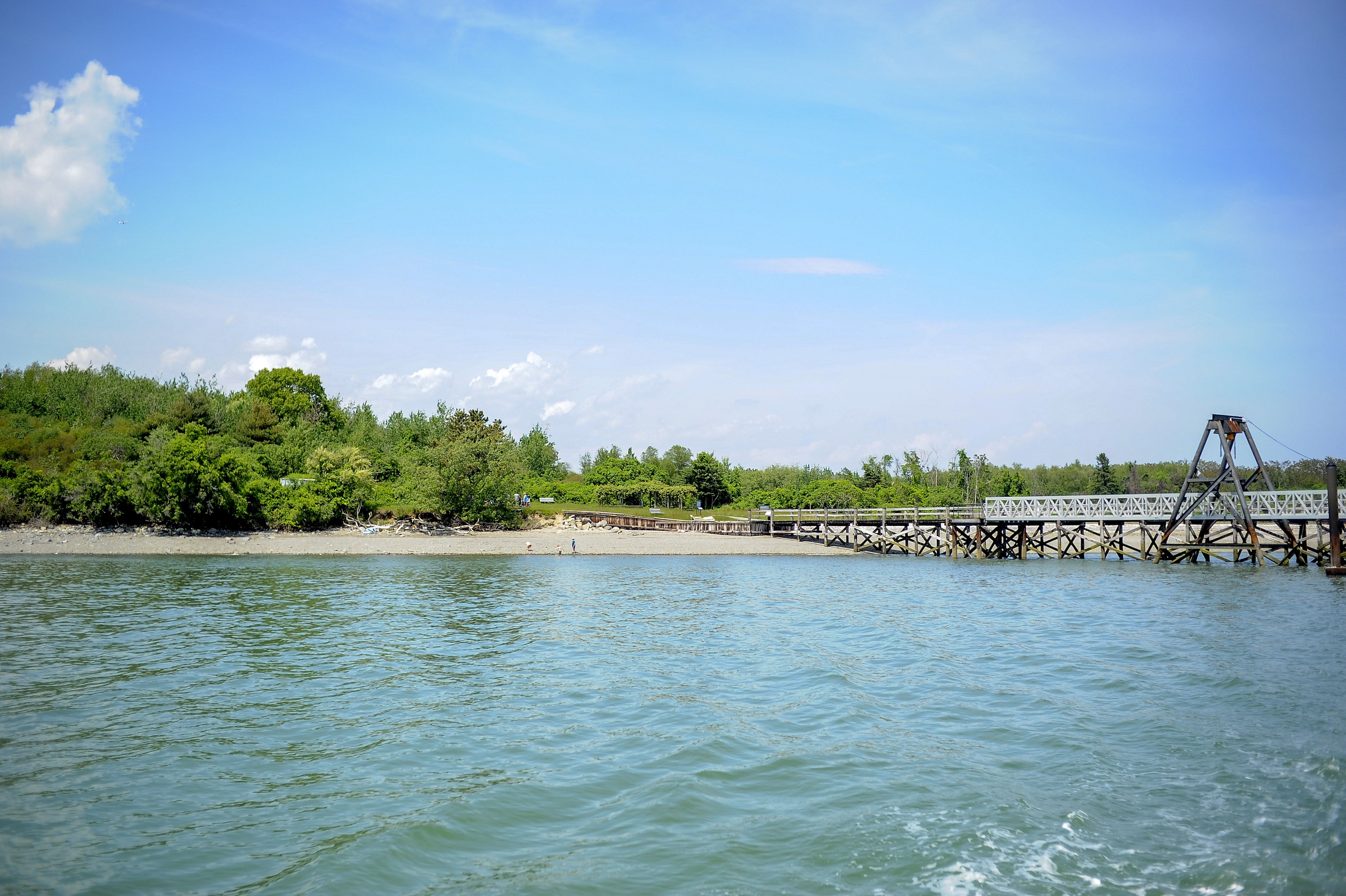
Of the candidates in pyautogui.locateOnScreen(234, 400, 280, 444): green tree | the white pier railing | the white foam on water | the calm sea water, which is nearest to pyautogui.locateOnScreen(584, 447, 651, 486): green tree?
pyautogui.locateOnScreen(234, 400, 280, 444): green tree

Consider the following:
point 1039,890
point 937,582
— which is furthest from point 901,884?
point 937,582

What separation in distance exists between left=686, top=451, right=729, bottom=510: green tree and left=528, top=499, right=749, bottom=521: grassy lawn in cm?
694

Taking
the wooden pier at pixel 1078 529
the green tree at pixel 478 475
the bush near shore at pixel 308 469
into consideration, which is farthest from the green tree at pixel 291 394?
the wooden pier at pixel 1078 529

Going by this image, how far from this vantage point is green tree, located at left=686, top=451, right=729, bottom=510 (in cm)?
9612

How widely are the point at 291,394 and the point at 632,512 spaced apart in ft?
138

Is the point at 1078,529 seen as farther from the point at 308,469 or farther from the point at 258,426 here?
the point at 258,426

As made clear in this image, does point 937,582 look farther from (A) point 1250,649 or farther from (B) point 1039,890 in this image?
(B) point 1039,890

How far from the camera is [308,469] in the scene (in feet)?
200

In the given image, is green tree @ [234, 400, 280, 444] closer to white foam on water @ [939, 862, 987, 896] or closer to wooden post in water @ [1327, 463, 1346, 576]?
white foam on water @ [939, 862, 987, 896]

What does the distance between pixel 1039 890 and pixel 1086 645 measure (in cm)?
1301

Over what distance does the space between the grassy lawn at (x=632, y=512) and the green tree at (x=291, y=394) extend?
98.6 feet

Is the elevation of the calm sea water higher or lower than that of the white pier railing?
lower

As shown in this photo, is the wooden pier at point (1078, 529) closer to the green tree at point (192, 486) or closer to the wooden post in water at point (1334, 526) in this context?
the wooden post in water at point (1334, 526)

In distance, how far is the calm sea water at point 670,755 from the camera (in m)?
6.98
